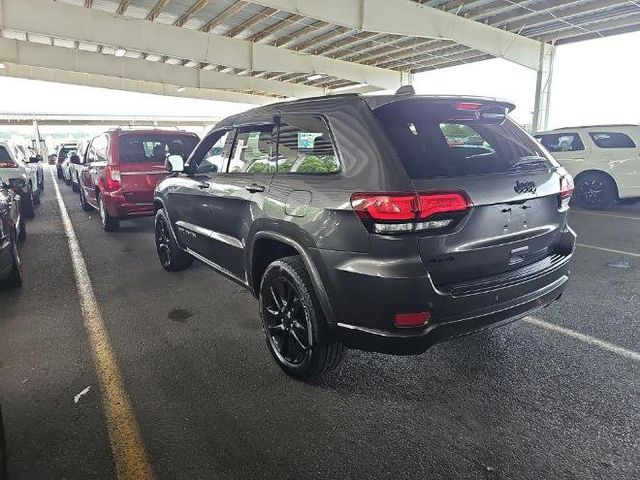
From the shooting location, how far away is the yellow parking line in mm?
2160

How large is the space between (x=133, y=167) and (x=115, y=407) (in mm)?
5188

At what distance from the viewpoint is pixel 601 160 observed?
9.01m

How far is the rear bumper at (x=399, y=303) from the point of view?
7.29ft

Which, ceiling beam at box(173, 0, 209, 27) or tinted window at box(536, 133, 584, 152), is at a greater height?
ceiling beam at box(173, 0, 209, 27)

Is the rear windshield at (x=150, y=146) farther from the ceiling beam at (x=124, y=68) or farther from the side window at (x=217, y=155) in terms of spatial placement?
the ceiling beam at (x=124, y=68)

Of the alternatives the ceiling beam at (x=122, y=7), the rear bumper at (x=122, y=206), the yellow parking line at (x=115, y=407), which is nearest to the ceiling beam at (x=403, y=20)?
the ceiling beam at (x=122, y=7)

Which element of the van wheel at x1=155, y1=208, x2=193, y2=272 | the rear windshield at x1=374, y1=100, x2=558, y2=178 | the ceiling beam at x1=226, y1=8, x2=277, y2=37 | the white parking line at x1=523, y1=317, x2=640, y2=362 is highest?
the ceiling beam at x1=226, y1=8, x2=277, y2=37

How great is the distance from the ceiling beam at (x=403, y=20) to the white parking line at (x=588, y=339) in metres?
9.05

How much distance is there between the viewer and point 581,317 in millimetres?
3824

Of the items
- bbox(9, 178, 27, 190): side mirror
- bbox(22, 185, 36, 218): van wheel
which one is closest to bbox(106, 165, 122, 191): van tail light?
bbox(9, 178, 27, 190): side mirror

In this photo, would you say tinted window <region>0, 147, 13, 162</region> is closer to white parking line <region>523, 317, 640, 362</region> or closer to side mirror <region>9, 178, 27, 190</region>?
side mirror <region>9, 178, 27, 190</region>

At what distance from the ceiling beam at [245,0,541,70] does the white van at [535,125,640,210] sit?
15.2 feet

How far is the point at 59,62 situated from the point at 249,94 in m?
15.5

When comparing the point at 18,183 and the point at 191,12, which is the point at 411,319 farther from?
the point at 191,12
